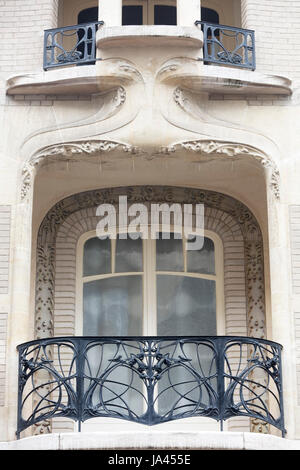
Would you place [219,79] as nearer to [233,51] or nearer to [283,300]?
[233,51]

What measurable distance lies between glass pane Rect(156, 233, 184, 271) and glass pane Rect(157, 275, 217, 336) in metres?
0.11

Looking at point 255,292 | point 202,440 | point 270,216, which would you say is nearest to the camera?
point 202,440

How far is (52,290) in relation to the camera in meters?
12.0

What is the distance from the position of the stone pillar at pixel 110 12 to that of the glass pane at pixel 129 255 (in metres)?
2.20

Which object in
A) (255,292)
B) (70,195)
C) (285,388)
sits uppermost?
(70,195)

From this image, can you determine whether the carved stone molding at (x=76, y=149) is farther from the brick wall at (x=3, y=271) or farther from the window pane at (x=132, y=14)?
the window pane at (x=132, y=14)

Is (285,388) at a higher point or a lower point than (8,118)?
lower

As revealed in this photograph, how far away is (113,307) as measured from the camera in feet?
39.3

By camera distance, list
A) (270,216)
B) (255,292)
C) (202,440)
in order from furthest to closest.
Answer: (255,292)
(270,216)
(202,440)

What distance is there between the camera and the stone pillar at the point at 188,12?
11.6 metres

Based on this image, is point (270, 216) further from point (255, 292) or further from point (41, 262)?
point (41, 262)
